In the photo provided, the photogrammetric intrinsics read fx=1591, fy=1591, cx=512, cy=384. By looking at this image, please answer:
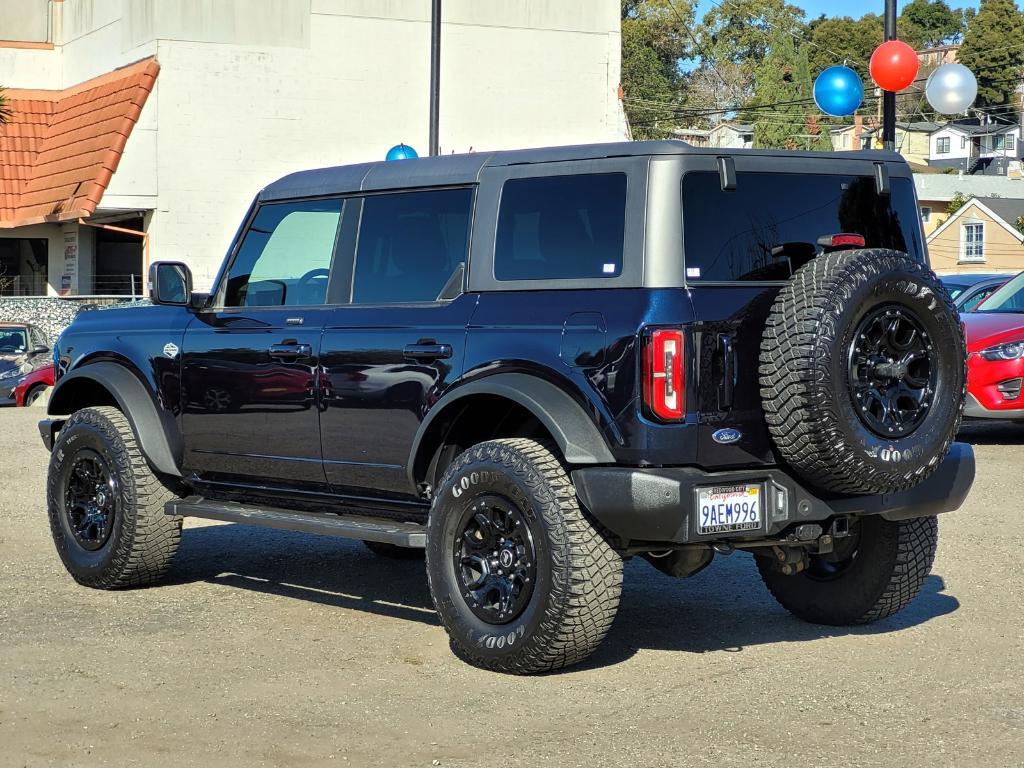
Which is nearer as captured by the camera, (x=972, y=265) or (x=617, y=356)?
(x=617, y=356)

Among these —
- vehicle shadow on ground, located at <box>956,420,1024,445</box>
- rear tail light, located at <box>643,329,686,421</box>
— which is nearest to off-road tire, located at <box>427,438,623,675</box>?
rear tail light, located at <box>643,329,686,421</box>

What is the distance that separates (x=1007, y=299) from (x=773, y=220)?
10093 mm

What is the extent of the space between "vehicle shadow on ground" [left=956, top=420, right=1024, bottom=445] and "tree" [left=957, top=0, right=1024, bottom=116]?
9238 cm

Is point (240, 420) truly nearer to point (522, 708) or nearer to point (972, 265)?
point (522, 708)

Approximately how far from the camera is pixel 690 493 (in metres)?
5.90

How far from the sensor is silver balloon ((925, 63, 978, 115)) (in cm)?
1742

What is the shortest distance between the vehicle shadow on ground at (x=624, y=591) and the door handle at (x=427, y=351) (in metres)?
1.43

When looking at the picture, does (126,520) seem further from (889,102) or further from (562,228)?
(889,102)

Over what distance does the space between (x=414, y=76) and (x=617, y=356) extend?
2908cm

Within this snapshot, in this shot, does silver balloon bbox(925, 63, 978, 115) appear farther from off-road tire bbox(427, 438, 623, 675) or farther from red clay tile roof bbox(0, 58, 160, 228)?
red clay tile roof bbox(0, 58, 160, 228)

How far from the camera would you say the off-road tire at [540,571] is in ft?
20.0

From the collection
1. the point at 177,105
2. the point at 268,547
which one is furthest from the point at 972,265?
the point at 268,547

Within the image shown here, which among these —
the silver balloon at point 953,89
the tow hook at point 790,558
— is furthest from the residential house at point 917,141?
the tow hook at point 790,558

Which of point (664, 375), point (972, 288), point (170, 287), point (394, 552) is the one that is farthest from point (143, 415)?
point (972, 288)
